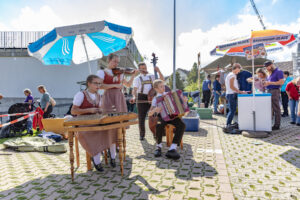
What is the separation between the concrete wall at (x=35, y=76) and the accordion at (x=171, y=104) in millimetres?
13504

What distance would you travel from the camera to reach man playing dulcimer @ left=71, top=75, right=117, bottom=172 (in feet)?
10.8

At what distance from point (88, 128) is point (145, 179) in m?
1.09

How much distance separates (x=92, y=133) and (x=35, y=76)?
15937mm

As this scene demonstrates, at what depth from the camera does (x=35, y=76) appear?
55.4 feet

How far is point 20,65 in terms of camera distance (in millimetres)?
16719

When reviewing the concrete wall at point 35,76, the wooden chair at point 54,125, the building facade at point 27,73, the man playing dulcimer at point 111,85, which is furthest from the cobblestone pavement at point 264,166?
the concrete wall at point 35,76

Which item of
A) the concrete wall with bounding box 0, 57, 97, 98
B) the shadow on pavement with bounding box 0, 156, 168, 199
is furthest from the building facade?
the shadow on pavement with bounding box 0, 156, 168, 199

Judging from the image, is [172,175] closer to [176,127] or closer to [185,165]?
[185,165]

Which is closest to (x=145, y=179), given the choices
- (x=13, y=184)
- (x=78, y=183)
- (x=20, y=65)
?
(x=78, y=183)

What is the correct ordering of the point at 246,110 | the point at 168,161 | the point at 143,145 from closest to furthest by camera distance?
the point at 168,161, the point at 143,145, the point at 246,110

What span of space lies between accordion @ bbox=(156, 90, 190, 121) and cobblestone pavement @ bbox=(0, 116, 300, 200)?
0.88 m

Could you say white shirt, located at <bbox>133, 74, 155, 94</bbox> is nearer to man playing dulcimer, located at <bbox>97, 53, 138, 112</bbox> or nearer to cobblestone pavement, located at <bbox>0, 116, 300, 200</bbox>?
man playing dulcimer, located at <bbox>97, 53, 138, 112</bbox>

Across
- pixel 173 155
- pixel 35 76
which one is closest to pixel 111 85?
pixel 173 155

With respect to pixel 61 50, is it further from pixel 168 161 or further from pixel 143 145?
pixel 168 161
